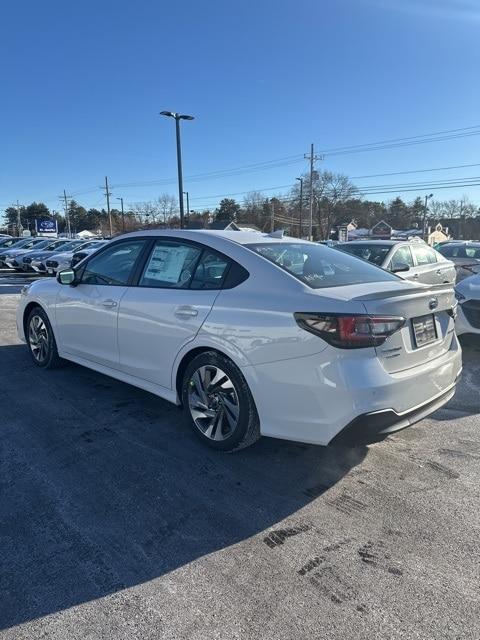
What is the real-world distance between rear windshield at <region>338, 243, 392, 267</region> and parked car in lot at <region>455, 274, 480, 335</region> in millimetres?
1835

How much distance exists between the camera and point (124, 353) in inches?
158

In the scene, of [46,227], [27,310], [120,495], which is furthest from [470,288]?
[46,227]

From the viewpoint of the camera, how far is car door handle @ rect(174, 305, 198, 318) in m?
3.37

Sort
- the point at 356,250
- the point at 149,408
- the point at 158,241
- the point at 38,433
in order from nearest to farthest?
the point at 38,433 → the point at 158,241 → the point at 149,408 → the point at 356,250

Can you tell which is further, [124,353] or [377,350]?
[124,353]

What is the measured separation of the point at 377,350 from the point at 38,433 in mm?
2744

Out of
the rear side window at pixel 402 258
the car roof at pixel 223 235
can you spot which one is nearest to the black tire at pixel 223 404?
the car roof at pixel 223 235

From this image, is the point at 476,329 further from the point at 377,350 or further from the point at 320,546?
the point at 320,546

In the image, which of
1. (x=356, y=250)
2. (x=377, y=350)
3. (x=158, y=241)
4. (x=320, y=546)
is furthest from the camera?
(x=356, y=250)

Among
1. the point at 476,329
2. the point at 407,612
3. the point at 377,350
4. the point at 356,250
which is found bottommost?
the point at 407,612

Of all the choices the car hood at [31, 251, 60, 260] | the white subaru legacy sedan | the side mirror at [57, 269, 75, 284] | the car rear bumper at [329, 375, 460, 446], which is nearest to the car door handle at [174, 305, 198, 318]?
the white subaru legacy sedan

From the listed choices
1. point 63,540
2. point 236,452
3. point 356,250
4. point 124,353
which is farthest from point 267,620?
point 356,250

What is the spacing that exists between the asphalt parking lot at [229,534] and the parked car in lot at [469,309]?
253 cm

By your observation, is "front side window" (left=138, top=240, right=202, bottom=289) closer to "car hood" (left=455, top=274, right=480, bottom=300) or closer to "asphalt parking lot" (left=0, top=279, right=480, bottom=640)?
"asphalt parking lot" (left=0, top=279, right=480, bottom=640)
